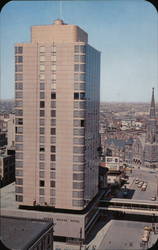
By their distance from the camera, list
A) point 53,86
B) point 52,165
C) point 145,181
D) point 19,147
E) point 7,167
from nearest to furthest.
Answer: point 53,86 → point 52,165 → point 19,147 → point 7,167 → point 145,181

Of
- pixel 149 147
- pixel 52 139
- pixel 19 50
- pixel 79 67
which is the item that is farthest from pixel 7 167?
pixel 149 147

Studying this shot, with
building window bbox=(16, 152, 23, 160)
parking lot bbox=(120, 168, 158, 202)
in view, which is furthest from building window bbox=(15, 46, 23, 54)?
parking lot bbox=(120, 168, 158, 202)

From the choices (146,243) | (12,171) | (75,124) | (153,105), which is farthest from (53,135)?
(153,105)

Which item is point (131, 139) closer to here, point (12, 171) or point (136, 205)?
point (12, 171)

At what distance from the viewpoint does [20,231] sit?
13.3 feet

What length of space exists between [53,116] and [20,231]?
8.32ft

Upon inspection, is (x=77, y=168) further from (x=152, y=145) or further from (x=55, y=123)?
(x=152, y=145)

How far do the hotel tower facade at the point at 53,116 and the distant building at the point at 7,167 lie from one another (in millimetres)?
3138

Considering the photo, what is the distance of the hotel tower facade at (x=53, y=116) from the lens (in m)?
6.11

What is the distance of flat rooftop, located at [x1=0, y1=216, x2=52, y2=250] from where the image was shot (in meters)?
3.69

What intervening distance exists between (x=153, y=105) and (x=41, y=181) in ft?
35.1

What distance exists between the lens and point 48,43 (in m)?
6.12

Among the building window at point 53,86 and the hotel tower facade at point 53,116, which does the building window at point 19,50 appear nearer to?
the hotel tower facade at point 53,116

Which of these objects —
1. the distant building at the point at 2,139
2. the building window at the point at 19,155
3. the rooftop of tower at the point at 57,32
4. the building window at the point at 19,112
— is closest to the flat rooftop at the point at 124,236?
the building window at the point at 19,155
